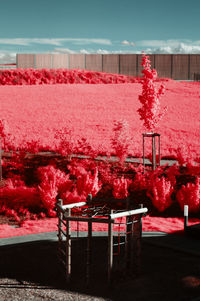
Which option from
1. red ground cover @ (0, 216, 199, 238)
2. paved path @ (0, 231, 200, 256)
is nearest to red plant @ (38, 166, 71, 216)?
red ground cover @ (0, 216, 199, 238)

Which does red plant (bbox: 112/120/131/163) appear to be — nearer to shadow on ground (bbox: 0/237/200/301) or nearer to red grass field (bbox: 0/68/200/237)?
red grass field (bbox: 0/68/200/237)

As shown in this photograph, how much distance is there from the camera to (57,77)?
1831 inches

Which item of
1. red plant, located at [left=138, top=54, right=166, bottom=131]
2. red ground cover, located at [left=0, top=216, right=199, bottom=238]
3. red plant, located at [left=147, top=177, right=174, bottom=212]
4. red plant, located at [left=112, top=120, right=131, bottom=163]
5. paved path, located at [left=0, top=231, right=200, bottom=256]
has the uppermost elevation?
red plant, located at [left=138, top=54, right=166, bottom=131]

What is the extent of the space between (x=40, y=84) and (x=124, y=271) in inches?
1421

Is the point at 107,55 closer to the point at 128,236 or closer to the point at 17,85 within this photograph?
the point at 17,85

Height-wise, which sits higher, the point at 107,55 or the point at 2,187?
the point at 107,55

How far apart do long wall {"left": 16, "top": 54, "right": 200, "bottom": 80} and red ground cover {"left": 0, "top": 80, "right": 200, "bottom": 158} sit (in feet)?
18.5

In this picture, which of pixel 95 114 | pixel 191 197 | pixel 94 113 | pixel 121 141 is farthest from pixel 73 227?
pixel 94 113

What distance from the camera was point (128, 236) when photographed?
1011 centimetres

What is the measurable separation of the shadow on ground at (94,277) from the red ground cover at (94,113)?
12.6m

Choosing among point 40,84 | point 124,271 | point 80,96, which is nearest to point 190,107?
point 80,96

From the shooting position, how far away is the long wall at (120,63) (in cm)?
4953

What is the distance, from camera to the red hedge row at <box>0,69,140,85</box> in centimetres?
4441

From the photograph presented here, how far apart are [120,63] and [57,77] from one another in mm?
8780
